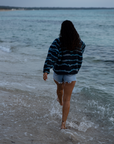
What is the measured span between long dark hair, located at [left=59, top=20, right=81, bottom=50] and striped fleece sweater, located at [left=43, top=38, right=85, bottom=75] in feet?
0.27

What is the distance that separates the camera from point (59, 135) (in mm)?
3225

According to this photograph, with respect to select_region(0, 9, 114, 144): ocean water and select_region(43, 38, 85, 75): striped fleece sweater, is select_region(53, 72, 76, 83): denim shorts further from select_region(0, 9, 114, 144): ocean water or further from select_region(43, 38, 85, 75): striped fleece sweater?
select_region(0, 9, 114, 144): ocean water

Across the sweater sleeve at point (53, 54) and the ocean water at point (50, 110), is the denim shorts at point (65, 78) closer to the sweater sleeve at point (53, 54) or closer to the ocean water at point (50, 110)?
the sweater sleeve at point (53, 54)

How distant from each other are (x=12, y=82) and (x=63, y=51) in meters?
3.43

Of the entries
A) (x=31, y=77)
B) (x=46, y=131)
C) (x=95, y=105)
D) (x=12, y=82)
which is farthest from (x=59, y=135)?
(x=31, y=77)

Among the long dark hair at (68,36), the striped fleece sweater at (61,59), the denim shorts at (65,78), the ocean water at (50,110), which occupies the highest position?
the long dark hair at (68,36)

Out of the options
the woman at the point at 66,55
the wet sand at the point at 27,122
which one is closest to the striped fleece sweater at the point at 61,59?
the woman at the point at 66,55

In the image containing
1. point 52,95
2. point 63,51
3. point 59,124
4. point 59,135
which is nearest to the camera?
point 63,51

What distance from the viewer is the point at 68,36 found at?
290cm

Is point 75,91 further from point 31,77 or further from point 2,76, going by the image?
point 2,76

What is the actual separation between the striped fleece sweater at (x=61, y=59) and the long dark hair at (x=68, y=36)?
3.3 inches

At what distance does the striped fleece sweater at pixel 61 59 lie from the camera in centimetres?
298

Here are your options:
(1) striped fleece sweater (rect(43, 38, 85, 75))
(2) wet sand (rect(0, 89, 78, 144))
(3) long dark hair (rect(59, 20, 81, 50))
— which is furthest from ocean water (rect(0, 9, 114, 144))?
(3) long dark hair (rect(59, 20, 81, 50))

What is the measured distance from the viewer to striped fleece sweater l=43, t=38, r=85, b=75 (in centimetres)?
A: 298
